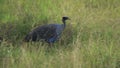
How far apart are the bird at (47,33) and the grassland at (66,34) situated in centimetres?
12

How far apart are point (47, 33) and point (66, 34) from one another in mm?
338

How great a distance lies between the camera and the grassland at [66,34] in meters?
5.70

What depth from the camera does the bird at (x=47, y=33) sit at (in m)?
7.38

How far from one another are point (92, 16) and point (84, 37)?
1.15 meters

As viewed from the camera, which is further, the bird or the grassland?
the bird

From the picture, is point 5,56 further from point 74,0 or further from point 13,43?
point 74,0

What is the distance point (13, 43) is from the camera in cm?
738

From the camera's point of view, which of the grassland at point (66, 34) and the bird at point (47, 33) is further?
the bird at point (47, 33)

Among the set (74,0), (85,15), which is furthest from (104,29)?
(74,0)

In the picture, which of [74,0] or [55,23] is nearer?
[55,23]

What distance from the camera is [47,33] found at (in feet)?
25.0

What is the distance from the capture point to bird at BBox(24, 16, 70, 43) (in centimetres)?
738

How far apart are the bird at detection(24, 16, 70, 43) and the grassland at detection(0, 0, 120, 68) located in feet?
0.39

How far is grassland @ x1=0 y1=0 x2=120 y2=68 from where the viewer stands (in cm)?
570
